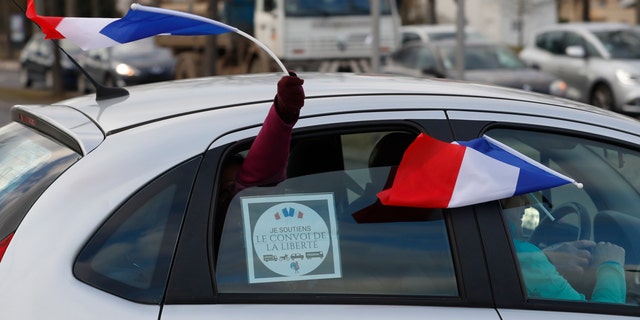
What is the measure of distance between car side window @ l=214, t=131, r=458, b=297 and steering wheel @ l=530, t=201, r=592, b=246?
0.38m

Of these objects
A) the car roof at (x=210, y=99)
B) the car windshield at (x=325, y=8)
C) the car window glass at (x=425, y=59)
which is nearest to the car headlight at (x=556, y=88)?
the car window glass at (x=425, y=59)

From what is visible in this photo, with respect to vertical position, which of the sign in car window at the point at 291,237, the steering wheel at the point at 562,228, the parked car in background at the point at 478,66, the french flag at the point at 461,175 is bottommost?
the parked car in background at the point at 478,66

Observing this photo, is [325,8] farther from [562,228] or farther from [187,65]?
[562,228]

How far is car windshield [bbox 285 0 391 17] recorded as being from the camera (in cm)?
1964

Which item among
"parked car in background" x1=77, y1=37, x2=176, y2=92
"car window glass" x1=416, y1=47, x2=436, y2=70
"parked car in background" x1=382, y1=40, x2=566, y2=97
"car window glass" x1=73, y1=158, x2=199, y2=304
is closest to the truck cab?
"parked car in background" x1=382, y1=40, x2=566, y2=97

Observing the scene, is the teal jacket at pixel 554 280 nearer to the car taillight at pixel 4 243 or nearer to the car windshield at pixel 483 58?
the car taillight at pixel 4 243

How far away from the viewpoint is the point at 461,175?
2.71 m

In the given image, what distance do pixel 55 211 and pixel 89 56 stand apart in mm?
27394

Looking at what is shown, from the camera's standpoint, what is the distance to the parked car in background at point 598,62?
59.9ft

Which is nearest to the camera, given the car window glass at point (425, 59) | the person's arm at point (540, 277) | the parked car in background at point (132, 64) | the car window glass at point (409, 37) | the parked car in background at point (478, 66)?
the person's arm at point (540, 277)

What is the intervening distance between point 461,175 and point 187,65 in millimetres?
23676

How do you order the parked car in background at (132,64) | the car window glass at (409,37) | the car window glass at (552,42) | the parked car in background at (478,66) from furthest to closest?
the parked car in background at (132,64) → the car window glass at (409,37) → the car window glass at (552,42) → the parked car in background at (478,66)

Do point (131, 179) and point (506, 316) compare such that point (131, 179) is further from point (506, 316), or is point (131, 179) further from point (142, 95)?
point (506, 316)

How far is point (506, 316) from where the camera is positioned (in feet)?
8.55
